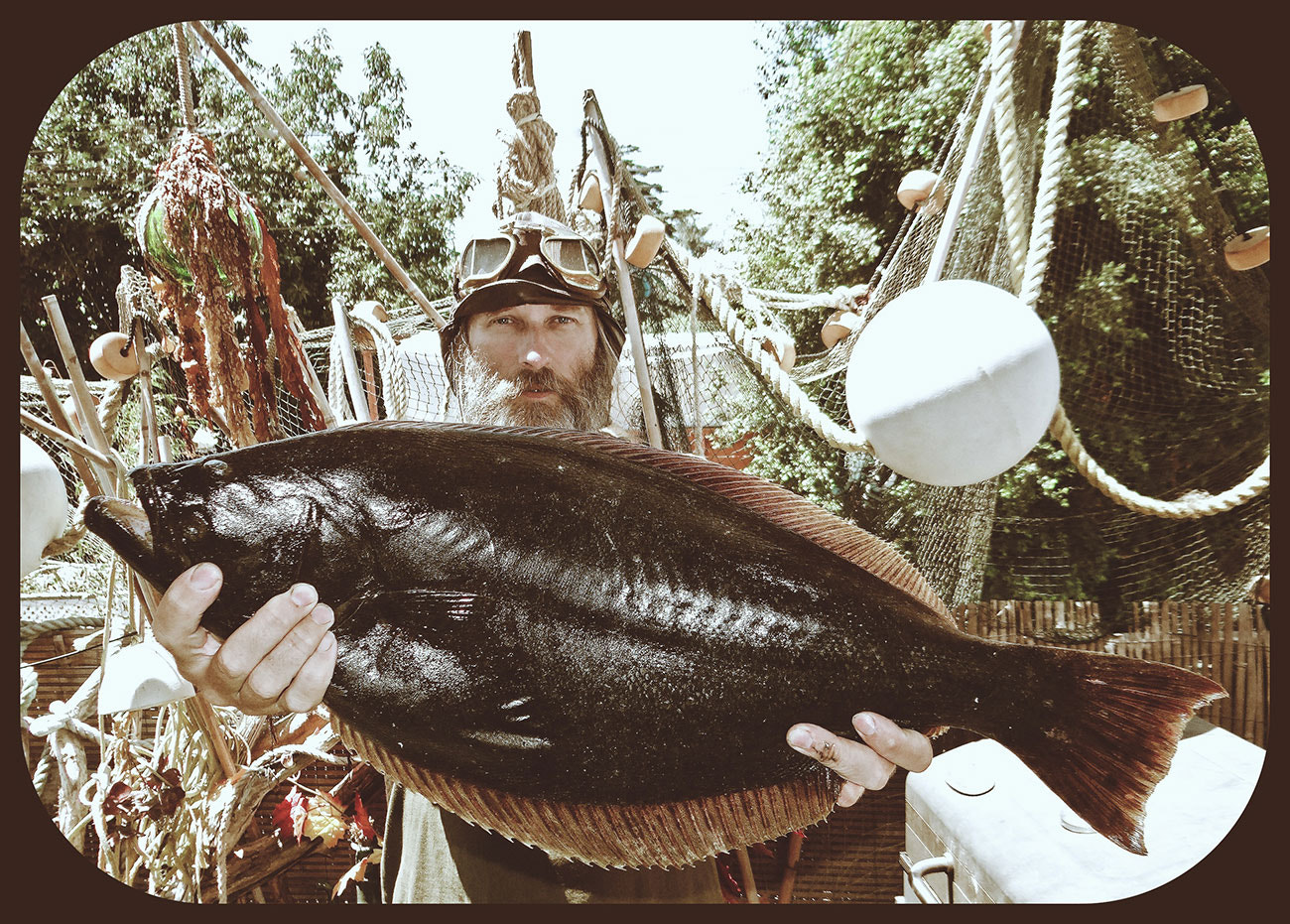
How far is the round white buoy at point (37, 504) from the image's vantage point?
1.15 m

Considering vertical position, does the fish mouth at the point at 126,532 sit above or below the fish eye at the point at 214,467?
below

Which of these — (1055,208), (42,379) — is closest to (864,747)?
(1055,208)

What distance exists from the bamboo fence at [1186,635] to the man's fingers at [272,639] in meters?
1.99

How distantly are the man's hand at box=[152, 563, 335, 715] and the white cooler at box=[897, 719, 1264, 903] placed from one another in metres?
1.33

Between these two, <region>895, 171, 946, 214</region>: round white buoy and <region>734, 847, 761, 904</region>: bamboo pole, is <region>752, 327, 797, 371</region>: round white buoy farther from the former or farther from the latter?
<region>734, 847, 761, 904</region>: bamboo pole

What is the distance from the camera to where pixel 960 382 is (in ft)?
3.68

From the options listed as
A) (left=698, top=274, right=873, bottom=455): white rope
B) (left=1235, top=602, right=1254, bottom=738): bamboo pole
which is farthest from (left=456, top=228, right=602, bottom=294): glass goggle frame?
(left=1235, top=602, right=1254, bottom=738): bamboo pole

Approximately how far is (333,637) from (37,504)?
1.90 feet

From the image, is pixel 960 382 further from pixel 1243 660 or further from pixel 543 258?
pixel 1243 660

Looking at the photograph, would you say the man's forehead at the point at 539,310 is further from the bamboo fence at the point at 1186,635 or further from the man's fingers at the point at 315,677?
the bamboo fence at the point at 1186,635

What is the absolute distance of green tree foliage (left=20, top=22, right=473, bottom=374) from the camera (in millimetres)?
1737

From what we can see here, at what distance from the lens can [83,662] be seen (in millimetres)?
2320

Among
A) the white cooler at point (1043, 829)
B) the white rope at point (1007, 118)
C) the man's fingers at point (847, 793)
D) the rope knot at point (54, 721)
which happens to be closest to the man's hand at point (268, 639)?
the man's fingers at point (847, 793)

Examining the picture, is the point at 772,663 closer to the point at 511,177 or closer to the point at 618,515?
the point at 618,515
